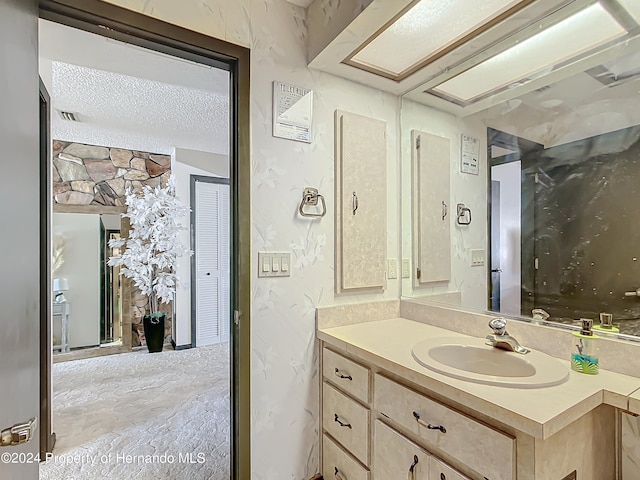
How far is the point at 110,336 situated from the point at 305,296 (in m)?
3.62

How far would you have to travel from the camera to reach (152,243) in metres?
3.92

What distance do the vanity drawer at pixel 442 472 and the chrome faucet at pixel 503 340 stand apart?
0.50m

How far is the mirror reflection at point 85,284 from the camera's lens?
12.6 feet

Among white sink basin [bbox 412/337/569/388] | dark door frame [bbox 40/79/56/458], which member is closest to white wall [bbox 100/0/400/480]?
white sink basin [bbox 412/337/569/388]

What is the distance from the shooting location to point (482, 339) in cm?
148

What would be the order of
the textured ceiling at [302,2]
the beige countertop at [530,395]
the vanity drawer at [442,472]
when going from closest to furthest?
the beige countertop at [530,395] → the vanity drawer at [442,472] → the textured ceiling at [302,2]

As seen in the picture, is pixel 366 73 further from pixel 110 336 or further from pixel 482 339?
pixel 110 336

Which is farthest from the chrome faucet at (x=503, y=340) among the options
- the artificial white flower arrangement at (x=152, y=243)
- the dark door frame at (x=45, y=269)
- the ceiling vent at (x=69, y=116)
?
the ceiling vent at (x=69, y=116)

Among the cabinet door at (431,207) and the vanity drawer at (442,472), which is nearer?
the vanity drawer at (442,472)

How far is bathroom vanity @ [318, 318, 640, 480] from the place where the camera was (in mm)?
844

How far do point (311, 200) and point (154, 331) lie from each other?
128 inches

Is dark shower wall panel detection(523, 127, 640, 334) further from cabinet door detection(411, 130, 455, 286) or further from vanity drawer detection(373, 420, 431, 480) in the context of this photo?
vanity drawer detection(373, 420, 431, 480)

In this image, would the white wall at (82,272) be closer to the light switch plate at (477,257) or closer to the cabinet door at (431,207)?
the cabinet door at (431,207)

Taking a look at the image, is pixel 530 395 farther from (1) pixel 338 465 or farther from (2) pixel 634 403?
(1) pixel 338 465
